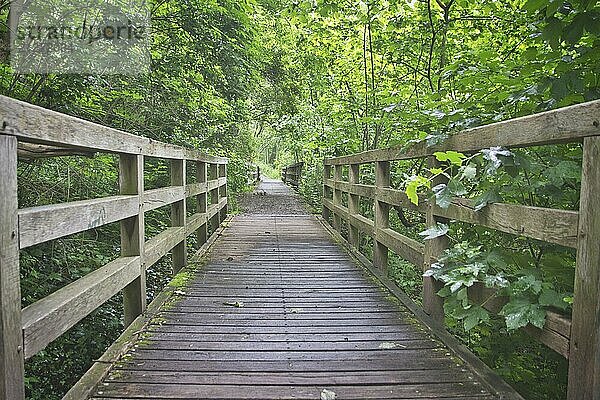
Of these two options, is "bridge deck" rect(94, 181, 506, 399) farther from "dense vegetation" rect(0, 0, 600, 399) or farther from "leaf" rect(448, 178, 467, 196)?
"leaf" rect(448, 178, 467, 196)

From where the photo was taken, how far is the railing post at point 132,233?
291 cm

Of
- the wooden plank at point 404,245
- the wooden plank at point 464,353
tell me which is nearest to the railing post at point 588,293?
the wooden plank at point 464,353

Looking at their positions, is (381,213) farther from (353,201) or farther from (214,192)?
(214,192)

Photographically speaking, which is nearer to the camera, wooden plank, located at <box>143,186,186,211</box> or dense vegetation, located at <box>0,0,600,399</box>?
dense vegetation, located at <box>0,0,600,399</box>

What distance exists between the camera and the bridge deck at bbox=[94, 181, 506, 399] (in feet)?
6.84

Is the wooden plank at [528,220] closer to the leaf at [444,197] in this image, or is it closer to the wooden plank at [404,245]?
the leaf at [444,197]

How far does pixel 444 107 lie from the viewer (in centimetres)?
352

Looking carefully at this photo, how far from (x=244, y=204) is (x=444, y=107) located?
31.3 ft

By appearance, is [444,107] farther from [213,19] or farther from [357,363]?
[213,19]

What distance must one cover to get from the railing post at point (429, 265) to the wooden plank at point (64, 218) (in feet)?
6.11

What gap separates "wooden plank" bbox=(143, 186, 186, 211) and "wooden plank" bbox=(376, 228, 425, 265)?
186 cm

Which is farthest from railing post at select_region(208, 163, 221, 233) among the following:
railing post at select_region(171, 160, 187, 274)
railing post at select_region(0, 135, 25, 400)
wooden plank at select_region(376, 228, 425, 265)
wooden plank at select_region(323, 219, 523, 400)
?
railing post at select_region(0, 135, 25, 400)

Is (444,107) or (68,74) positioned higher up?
(68,74)

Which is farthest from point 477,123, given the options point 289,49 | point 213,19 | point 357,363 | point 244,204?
point 289,49
